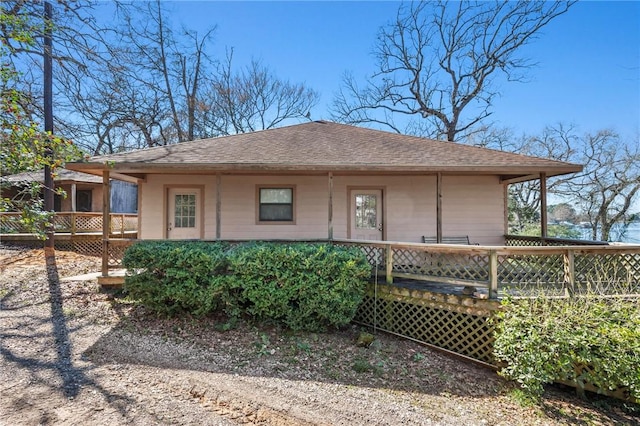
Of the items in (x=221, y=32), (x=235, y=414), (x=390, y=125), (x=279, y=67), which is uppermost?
(x=221, y=32)

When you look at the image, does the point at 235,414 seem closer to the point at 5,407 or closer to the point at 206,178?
the point at 5,407

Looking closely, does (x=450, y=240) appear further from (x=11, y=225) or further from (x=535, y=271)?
(x=11, y=225)

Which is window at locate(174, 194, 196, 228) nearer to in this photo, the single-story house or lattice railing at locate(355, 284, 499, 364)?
the single-story house

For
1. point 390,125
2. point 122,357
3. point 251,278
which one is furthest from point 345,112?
point 122,357

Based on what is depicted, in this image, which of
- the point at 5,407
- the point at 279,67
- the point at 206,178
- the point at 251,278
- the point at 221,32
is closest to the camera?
the point at 5,407

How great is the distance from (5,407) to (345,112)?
73.6 ft

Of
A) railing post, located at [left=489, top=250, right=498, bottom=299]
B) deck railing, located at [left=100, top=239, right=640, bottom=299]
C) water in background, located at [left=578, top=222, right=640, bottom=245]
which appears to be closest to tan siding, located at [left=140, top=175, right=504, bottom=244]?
deck railing, located at [left=100, top=239, right=640, bottom=299]

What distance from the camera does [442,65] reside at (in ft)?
69.7

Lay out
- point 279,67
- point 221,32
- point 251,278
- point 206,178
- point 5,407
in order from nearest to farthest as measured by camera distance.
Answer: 1. point 5,407
2. point 251,278
3. point 206,178
4. point 221,32
5. point 279,67

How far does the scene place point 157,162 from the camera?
701 cm

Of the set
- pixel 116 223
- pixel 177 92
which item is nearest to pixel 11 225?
Result: pixel 116 223

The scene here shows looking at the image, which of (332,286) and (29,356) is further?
(332,286)

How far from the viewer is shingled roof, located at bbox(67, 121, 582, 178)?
716 cm

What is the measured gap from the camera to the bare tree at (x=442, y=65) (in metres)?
19.6
